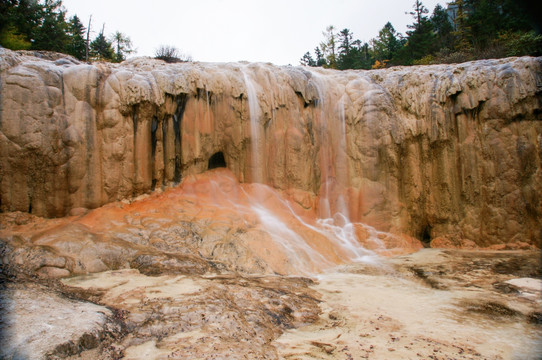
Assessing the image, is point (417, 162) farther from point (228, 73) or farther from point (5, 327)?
point (5, 327)

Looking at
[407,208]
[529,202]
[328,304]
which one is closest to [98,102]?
[328,304]

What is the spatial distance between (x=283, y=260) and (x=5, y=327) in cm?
471

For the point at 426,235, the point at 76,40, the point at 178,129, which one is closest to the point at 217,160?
the point at 178,129

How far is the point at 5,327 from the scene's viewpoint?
2955mm

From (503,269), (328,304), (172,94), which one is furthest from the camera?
(172,94)

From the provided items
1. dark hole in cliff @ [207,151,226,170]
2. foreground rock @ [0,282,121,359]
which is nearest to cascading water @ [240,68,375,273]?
dark hole in cliff @ [207,151,226,170]

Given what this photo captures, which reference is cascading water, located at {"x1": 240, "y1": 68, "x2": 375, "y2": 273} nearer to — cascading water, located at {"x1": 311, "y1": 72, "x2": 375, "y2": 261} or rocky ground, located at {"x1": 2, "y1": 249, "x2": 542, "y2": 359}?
cascading water, located at {"x1": 311, "y1": 72, "x2": 375, "y2": 261}

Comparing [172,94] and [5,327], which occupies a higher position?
[172,94]

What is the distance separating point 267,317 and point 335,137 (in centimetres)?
757

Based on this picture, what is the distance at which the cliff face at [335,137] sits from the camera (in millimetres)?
8320

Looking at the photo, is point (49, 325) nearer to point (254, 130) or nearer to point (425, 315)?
point (425, 315)

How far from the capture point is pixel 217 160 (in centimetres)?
1045

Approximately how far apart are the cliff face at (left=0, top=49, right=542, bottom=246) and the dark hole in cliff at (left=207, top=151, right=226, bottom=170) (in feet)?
0.19

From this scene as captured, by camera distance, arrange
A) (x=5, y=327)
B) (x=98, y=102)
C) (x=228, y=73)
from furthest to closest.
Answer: (x=228, y=73) < (x=98, y=102) < (x=5, y=327)
